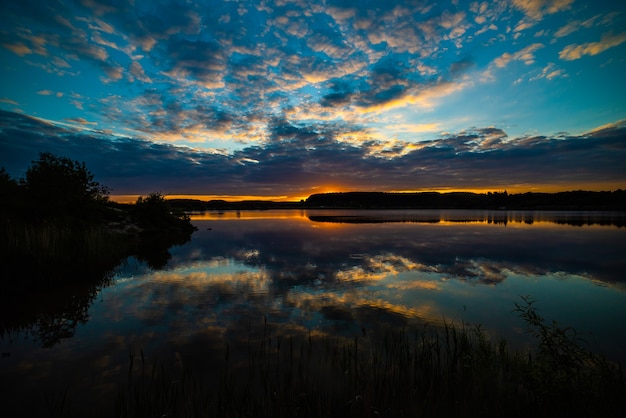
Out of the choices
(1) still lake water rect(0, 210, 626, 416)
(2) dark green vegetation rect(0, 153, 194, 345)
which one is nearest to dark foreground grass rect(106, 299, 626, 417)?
(1) still lake water rect(0, 210, 626, 416)

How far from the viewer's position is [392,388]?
4.79m

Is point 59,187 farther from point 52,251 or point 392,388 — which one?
point 392,388

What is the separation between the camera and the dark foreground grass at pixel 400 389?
413 cm

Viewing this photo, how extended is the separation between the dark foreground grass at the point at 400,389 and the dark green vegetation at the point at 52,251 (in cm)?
481

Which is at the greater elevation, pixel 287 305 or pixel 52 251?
pixel 52 251

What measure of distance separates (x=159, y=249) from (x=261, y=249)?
7958mm

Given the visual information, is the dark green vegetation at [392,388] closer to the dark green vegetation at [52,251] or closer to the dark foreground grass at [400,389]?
the dark foreground grass at [400,389]

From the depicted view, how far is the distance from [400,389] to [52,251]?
48.8ft

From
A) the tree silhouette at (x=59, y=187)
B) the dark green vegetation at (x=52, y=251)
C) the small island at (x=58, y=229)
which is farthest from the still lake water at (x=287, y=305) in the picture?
the tree silhouette at (x=59, y=187)

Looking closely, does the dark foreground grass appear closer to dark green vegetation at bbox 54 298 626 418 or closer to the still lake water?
dark green vegetation at bbox 54 298 626 418

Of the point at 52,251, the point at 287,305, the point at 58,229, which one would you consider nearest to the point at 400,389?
the point at 287,305

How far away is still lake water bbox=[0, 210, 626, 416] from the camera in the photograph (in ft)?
19.3

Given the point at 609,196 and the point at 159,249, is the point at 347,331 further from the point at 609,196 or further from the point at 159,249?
the point at 609,196

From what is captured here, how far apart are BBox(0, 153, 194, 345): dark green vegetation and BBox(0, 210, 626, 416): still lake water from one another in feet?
2.09
